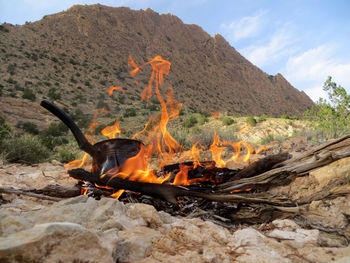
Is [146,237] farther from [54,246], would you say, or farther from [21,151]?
[21,151]

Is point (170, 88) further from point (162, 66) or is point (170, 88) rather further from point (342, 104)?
point (162, 66)

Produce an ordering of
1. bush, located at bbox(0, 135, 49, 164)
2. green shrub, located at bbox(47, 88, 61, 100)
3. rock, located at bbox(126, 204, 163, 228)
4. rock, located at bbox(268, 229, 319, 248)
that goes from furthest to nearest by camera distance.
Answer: green shrub, located at bbox(47, 88, 61, 100)
bush, located at bbox(0, 135, 49, 164)
rock, located at bbox(126, 204, 163, 228)
rock, located at bbox(268, 229, 319, 248)

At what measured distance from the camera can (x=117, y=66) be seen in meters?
33.1

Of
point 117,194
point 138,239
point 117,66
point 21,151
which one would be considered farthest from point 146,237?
point 117,66

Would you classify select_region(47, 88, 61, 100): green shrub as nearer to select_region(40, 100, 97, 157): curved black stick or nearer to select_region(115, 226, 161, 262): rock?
select_region(40, 100, 97, 157): curved black stick

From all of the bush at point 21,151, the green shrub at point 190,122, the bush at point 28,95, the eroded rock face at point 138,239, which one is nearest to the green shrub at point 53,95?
the bush at point 28,95

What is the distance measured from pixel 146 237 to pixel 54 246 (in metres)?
0.52

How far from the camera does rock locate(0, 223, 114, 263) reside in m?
0.82

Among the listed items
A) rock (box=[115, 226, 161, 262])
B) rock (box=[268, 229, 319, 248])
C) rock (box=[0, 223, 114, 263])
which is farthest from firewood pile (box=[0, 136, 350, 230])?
rock (box=[0, 223, 114, 263])

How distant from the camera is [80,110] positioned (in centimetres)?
1944

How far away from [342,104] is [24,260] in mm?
8332

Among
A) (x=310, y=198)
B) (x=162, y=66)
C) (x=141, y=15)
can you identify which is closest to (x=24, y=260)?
(x=310, y=198)

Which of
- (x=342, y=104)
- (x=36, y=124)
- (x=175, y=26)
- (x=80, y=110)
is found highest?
(x=175, y=26)

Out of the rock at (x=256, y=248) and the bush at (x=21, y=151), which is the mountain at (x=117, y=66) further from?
the rock at (x=256, y=248)
